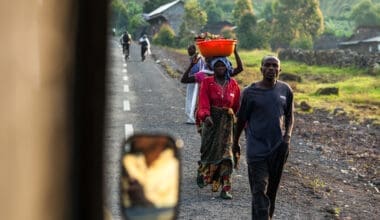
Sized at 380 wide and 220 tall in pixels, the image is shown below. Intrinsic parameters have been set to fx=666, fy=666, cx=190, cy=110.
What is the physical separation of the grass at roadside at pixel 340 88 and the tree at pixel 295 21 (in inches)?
1588

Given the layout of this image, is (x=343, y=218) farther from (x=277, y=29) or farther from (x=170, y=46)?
(x=277, y=29)

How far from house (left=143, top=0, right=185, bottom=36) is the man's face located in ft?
222

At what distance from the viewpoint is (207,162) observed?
24.0ft

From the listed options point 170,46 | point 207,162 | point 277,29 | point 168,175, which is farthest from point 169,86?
point 277,29

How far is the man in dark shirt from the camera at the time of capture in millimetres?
5629

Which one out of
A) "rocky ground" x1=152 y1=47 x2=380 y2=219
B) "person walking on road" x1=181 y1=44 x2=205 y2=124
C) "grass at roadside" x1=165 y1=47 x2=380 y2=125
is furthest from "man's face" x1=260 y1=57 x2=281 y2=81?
"grass at roadside" x1=165 y1=47 x2=380 y2=125

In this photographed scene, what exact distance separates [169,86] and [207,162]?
13.9 meters

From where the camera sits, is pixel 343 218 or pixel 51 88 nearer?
pixel 51 88

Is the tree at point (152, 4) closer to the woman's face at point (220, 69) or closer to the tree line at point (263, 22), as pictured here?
the tree line at point (263, 22)

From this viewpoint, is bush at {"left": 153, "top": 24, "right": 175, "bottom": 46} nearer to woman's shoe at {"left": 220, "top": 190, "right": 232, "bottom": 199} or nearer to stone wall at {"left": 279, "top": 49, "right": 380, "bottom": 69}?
stone wall at {"left": 279, "top": 49, "right": 380, "bottom": 69}

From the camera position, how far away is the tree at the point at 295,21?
77125 mm

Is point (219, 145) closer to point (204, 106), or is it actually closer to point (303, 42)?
point (204, 106)

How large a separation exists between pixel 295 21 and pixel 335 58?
41776 mm

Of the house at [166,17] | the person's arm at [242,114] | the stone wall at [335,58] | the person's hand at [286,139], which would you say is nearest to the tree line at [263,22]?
the house at [166,17]
